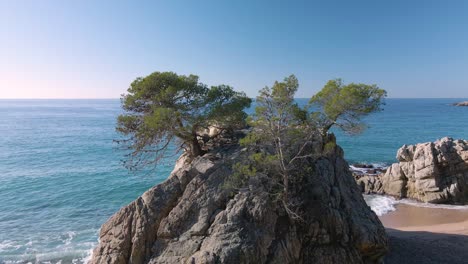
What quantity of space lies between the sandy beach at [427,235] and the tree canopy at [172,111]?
530 inches

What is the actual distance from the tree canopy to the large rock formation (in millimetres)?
25883

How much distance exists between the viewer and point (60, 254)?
2266 cm

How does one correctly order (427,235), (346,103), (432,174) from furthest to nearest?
(432,174) < (427,235) < (346,103)

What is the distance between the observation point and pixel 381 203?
106ft

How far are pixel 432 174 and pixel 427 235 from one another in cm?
1359

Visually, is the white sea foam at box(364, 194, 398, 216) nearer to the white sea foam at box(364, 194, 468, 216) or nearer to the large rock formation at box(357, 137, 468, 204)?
the white sea foam at box(364, 194, 468, 216)

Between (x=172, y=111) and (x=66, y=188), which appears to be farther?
(x=66, y=188)

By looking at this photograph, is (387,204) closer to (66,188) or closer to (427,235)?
(427,235)

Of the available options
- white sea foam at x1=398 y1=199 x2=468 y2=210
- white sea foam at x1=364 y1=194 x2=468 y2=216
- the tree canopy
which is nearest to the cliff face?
the tree canopy

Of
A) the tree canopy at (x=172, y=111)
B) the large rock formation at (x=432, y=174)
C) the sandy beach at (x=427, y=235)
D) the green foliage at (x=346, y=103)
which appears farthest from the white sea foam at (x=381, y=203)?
the tree canopy at (x=172, y=111)

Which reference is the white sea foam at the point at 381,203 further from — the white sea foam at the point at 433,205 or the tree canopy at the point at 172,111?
the tree canopy at the point at 172,111

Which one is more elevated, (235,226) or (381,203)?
(235,226)

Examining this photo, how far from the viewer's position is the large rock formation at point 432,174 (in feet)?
104

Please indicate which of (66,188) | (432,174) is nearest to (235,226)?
(432,174)
